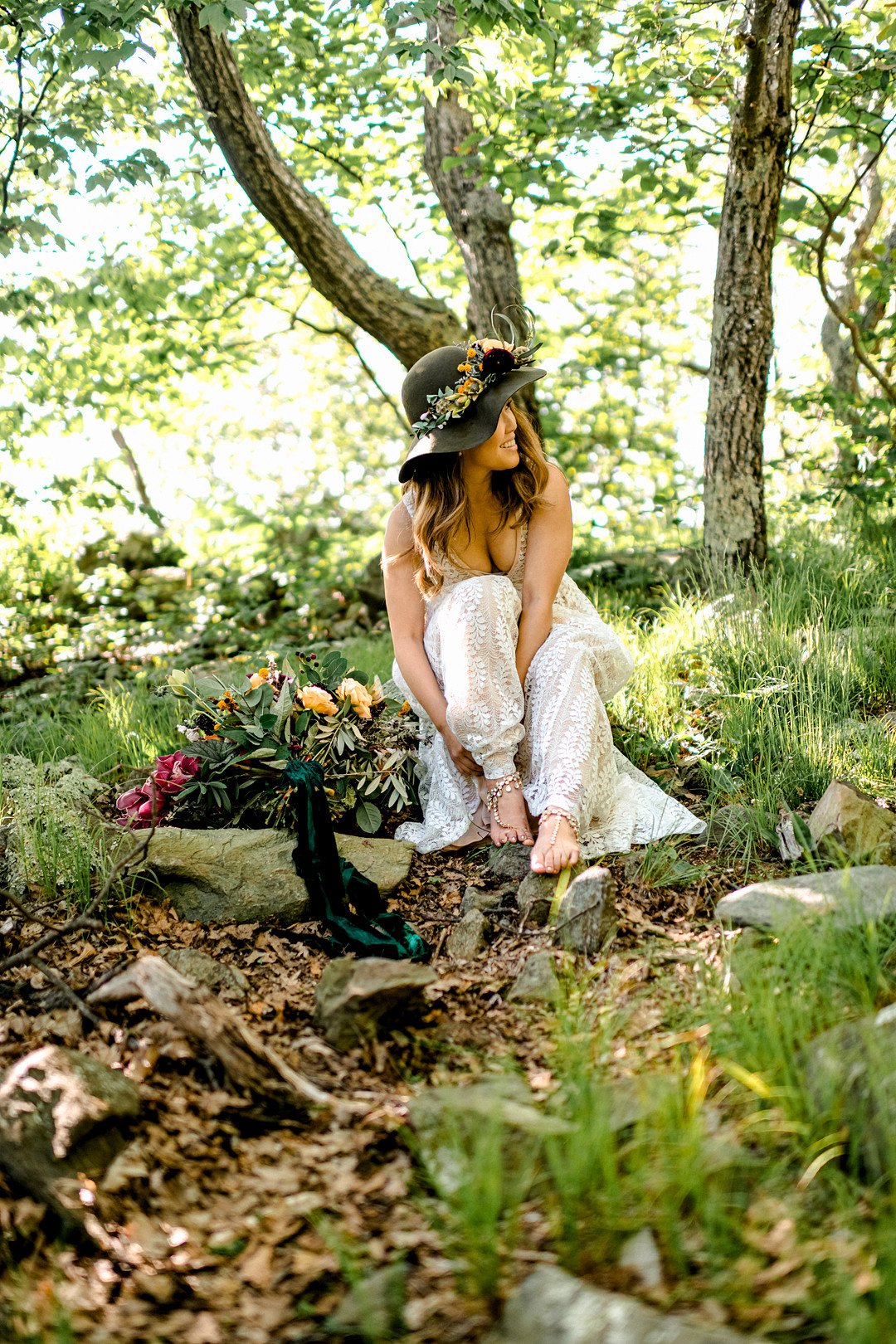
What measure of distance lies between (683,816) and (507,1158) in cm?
171

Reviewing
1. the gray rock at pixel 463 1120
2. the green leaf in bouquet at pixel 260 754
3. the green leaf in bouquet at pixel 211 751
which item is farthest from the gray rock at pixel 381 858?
the gray rock at pixel 463 1120

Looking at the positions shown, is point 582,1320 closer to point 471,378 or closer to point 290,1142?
point 290,1142

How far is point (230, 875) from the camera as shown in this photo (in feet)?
9.25

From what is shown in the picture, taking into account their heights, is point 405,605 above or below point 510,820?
above

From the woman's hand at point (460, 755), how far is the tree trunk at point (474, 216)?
331cm

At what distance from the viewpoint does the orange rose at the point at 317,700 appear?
3.28 metres

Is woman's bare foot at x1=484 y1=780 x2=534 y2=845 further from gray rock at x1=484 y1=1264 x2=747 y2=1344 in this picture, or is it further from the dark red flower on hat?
gray rock at x1=484 y1=1264 x2=747 y2=1344

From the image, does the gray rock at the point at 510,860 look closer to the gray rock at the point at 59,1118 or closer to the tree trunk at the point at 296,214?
the gray rock at the point at 59,1118

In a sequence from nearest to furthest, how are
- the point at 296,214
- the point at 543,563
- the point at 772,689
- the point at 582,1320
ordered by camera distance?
the point at 582,1320 < the point at 543,563 < the point at 772,689 < the point at 296,214

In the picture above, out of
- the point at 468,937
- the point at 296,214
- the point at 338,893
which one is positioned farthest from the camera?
the point at 296,214

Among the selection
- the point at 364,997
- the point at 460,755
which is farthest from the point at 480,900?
the point at 364,997

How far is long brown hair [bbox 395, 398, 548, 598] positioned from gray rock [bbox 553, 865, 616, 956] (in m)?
1.24

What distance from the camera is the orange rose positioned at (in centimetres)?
328

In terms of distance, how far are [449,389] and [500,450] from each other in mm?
270
